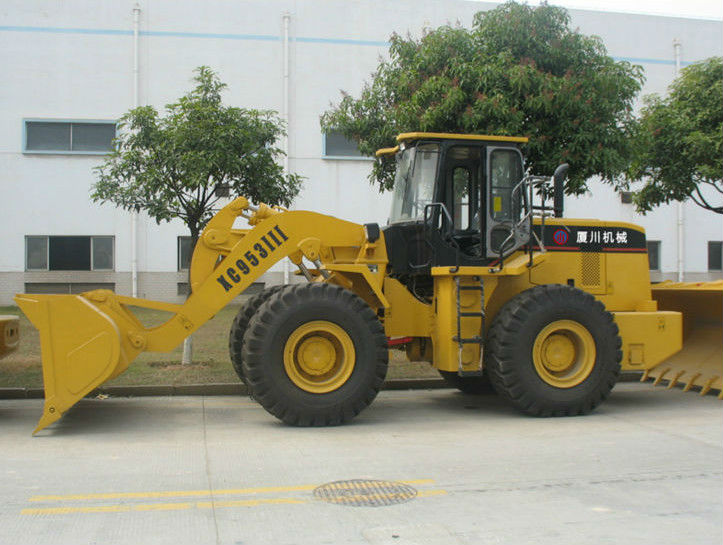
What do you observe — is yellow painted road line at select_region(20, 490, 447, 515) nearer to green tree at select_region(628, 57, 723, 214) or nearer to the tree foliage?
the tree foliage

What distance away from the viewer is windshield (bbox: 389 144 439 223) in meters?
8.98

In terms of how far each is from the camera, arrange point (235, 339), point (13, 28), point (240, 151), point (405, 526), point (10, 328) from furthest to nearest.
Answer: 1. point (13, 28)
2. point (240, 151)
3. point (235, 339)
4. point (10, 328)
5. point (405, 526)

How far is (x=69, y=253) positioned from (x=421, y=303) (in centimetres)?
1768

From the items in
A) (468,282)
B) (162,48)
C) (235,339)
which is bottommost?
(235,339)

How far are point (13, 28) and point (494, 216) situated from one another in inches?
769

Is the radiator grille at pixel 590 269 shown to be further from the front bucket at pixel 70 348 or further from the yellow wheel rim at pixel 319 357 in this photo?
the front bucket at pixel 70 348

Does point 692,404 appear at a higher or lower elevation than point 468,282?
lower

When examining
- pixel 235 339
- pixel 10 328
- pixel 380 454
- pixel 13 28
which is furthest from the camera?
pixel 13 28

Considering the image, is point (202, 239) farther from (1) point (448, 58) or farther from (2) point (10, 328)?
(1) point (448, 58)

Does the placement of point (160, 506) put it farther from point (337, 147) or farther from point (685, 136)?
point (337, 147)

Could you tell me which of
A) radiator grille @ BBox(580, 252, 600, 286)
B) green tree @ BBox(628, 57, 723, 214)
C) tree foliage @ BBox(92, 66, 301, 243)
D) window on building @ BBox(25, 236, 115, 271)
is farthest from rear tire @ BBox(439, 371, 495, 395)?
window on building @ BBox(25, 236, 115, 271)

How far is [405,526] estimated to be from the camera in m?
4.93

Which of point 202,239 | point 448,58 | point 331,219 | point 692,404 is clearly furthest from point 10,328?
point 692,404

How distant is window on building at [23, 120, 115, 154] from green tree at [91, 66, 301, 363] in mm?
12395
